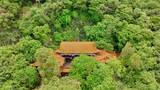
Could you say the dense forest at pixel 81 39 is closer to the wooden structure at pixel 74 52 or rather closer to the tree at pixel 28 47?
the tree at pixel 28 47

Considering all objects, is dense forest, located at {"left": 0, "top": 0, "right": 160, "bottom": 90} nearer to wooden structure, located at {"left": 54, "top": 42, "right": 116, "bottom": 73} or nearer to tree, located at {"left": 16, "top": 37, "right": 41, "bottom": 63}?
tree, located at {"left": 16, "top": 37, "right": 41, "bottom": 63}

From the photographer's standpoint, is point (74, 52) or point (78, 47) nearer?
point (74, 52)

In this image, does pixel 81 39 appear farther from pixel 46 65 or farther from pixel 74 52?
pixel 46 65

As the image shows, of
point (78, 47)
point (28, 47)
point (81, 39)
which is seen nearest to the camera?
point (78, 47)

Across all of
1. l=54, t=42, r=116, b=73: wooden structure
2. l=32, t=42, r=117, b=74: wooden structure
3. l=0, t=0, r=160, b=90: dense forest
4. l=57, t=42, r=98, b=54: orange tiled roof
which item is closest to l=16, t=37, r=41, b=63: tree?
l=0, t=0, r=160, b=90: dense forest

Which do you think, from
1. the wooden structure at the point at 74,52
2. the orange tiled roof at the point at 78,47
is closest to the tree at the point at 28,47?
the wooden structure at the point at 74,52

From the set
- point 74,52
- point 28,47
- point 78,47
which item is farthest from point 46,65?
point 78,47

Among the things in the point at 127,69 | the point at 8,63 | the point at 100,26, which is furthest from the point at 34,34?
the point at 127,69
